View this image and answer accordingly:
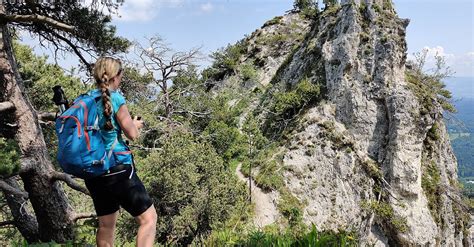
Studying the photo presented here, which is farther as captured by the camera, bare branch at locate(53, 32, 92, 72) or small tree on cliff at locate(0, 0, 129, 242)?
bare branch at locate(53, 32, 92, 72)

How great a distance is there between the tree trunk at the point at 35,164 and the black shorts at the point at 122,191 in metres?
2.34

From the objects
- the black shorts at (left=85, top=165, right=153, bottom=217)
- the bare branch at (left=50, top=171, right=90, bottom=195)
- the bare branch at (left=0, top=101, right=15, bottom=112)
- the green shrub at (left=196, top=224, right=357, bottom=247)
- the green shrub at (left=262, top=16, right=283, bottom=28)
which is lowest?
the green shrub at (left=196, top=224, right=357, bottom=247)

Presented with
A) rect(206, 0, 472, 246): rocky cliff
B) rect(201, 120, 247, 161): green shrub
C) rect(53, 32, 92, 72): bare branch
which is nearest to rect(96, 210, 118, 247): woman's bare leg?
rect(53, 32, 92, 72): bare branch

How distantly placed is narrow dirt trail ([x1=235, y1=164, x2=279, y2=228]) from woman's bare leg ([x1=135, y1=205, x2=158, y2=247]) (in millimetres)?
16704

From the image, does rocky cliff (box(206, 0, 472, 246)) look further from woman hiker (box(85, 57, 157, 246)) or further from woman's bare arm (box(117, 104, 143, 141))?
woman's bare arm (box(117, 104, 143, 141))

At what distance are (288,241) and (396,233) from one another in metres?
20.2

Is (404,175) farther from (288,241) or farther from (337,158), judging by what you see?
(288,241)

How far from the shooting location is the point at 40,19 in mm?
4836

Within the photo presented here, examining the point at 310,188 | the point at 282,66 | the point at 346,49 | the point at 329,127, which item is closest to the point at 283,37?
the point at 282,66

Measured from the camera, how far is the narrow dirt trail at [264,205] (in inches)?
794

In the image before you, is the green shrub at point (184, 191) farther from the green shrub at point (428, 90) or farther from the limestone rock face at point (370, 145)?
the green shrub at point (428, 90)

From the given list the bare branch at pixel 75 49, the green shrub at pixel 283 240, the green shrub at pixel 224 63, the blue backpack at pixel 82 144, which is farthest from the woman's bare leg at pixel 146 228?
the green shrub at pixel 224 63

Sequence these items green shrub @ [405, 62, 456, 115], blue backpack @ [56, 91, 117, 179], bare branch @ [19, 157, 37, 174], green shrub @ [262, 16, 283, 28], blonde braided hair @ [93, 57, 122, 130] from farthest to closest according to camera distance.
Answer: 1. green shrub @ [262, 16, 283, 28]
2. green shrub @ [405, 62, 456, 115]
3. bare branch @ [19, 157, 37, 174]
4. blonde braided hair @ [93, 57, 122, 130]
5. blue backpack @ [56, 91, 117, 179]

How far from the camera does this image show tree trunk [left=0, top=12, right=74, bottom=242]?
16.4 feet
